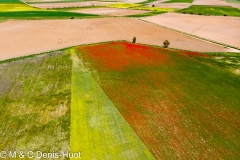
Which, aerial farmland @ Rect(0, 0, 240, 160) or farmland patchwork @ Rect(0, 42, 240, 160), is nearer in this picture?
aerial farmland @ Rect(0, 0, 240, 160)

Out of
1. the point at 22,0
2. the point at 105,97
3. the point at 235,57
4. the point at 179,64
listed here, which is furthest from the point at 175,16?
the point at 22,0

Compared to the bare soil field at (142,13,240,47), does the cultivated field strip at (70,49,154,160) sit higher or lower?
lower

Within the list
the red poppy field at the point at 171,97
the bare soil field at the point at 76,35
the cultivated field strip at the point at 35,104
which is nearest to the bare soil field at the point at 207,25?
the bare soil field at the point at 76,35

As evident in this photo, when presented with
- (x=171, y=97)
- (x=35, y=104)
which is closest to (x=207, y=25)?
(x=171, y=97)

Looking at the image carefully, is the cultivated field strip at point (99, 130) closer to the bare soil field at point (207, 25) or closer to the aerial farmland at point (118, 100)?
the aerial farmland at point (118, 100)

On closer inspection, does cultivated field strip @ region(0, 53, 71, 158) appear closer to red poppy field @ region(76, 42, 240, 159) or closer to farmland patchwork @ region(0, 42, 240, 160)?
farmland patchwork @ region(0, 42, 240, 160)

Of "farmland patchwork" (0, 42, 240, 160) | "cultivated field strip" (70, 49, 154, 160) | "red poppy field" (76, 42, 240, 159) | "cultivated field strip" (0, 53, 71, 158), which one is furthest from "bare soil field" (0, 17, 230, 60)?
"cultivated field strip" (70, 49, 154, 160)

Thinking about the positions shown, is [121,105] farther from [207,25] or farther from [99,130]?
[207,25]
